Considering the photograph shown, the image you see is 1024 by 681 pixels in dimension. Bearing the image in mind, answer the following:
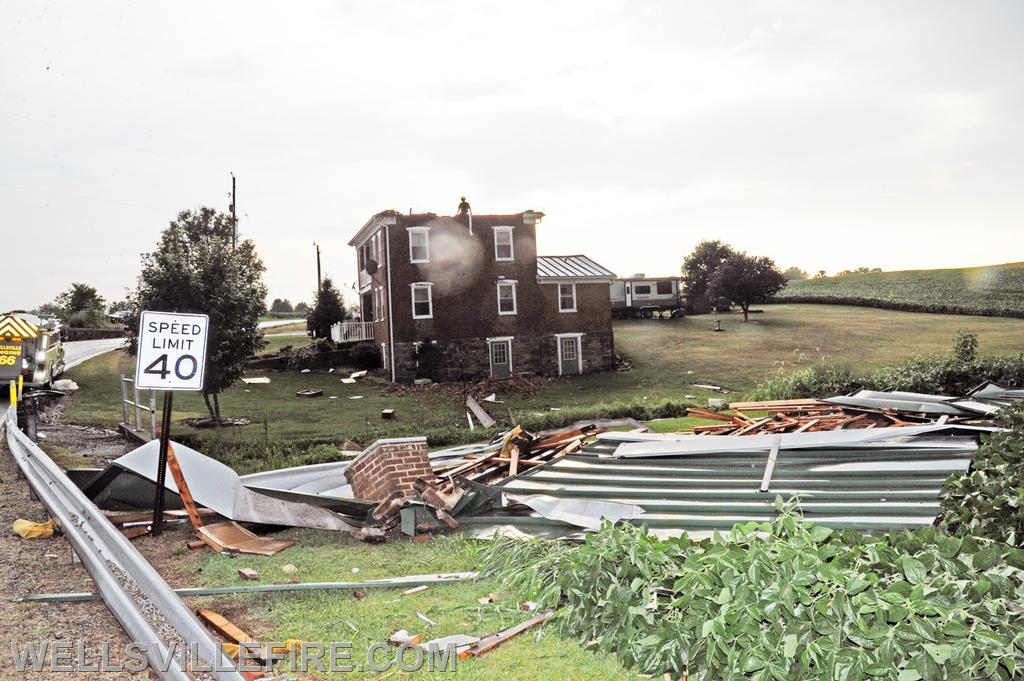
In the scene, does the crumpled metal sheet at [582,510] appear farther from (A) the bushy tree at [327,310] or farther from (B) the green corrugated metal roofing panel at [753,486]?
(A) the bushy tree at [327,310]

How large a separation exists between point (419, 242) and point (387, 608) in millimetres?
28524

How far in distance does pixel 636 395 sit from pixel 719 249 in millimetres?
33882

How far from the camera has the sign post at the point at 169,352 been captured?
8.81 m

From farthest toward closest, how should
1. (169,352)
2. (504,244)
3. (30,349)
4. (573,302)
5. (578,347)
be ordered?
(573,302)
(578,347)
(504,244)
(30,349)
(169,352)

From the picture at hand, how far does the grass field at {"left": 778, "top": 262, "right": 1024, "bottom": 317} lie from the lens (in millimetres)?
41281

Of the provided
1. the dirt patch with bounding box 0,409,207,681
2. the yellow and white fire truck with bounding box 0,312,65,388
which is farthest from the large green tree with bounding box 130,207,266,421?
the dirt patch with bounding box 0,409,207,681

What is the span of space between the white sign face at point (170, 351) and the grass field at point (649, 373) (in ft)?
36.8

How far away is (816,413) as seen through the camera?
14.1m

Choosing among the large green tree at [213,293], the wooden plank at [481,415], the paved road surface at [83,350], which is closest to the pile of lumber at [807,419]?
the wooden plank at [481,415]

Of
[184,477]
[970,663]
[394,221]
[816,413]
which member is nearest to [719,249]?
[394,221]

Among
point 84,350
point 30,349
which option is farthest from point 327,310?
point 30,349

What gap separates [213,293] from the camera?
864 inches

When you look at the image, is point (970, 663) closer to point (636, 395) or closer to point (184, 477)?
point (184, 477)

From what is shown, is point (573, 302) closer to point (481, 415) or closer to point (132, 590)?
point (481, 415)
